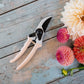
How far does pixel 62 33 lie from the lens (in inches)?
26.5

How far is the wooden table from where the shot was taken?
75 cm

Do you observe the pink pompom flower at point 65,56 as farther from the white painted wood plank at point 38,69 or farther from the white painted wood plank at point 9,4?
the white painted wood plank at point 9,4

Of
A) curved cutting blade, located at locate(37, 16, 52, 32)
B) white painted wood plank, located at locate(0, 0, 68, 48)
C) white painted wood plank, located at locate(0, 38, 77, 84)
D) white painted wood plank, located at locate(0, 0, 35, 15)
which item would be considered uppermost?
white painted wood plank, located at locate(0, 0, 35, 15)

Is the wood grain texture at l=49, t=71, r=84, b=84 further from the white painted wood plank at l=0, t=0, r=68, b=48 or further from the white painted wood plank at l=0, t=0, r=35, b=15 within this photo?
the white painted wood plank at l=0, t=0, r=35, b=15

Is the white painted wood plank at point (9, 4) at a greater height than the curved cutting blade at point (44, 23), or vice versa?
the white painted wood plank at point (9, 4)

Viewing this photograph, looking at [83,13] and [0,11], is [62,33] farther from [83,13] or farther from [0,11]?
[0,11]

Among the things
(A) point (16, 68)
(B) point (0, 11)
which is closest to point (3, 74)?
(A) point (16, 68)

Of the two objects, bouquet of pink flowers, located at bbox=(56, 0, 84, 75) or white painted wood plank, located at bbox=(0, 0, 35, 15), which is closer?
bouquet of pink flowers, located at bbox=(56, 0, 84, 75)

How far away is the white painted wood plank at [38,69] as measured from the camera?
0.76m

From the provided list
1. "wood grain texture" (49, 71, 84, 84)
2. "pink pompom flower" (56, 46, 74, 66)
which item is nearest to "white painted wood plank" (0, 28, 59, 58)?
"pink pompom flower" (56, 46, 74, 66)

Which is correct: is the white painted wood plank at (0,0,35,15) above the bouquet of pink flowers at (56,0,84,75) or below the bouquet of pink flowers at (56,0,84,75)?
above

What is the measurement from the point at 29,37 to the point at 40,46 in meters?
0.07

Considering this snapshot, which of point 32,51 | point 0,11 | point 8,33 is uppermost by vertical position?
point 0,11

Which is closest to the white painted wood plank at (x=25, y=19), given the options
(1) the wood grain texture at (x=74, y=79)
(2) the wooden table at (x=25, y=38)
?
(2) the wooden table at (x=25, y=38)
